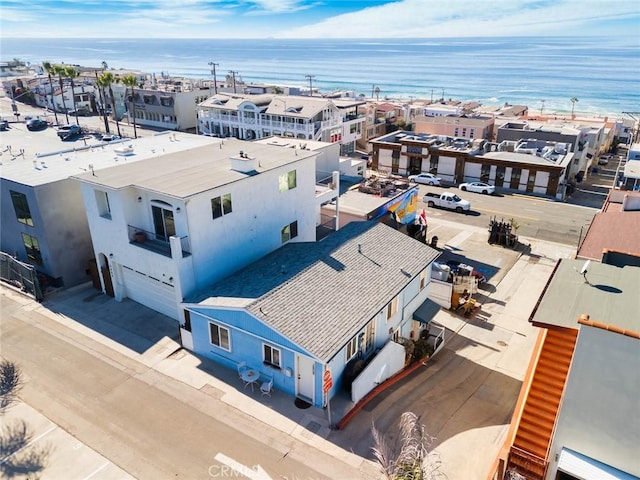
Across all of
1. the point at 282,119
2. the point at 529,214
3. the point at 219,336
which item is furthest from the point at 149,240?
the point at 282,119

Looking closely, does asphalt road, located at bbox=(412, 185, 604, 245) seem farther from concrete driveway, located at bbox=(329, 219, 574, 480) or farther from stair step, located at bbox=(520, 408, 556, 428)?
stair step, located at bbox=(520, 408, 556, 428)

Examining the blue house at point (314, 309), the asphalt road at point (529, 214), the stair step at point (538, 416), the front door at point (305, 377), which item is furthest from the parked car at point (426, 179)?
the stair step at point (538, 416)

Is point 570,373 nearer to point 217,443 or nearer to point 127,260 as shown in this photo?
point 217,443

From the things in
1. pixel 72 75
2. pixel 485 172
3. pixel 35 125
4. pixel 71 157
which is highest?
pixel 72 75

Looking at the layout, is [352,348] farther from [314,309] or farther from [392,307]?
[392,307]

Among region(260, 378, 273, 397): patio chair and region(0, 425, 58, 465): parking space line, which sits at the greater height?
region(260, 378, 273, 397): patio chair

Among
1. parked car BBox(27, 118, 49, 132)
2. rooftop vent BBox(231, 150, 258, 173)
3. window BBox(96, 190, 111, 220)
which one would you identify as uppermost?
rooftop vent BBox(231, 150, 258, 173)

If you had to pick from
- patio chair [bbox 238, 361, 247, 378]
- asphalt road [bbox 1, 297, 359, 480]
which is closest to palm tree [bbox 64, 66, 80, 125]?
asphalt road [bbox 1, 297, 359, 480]
